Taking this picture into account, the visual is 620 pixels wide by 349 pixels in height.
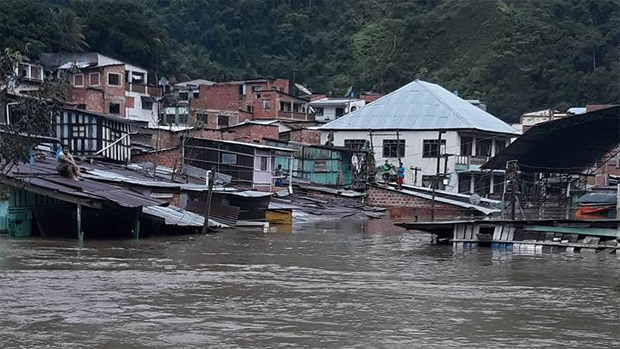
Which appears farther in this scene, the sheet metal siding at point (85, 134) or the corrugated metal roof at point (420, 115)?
the corrugated metal roof at point (420, 115)

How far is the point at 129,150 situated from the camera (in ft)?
122

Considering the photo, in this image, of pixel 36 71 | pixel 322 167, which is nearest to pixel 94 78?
pixel 36 71

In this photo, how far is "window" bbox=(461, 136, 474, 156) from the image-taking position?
155 feet

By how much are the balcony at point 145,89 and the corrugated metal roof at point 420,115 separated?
1358 cm

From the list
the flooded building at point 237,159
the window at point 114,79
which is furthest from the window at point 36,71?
the flooded building at point 237,159

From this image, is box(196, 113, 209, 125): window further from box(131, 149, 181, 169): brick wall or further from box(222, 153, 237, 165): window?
box(222, 153, 237, 165): window

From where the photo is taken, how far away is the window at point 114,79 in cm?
5003

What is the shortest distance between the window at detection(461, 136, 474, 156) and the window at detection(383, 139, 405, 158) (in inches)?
131

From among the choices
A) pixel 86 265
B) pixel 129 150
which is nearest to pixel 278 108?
pixel 129 150

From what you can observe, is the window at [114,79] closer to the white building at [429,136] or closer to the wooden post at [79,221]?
the white building at [429,136]

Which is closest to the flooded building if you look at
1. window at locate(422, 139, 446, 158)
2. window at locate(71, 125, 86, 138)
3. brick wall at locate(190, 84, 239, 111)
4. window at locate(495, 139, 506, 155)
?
window at locate(71, 125, 86, 138)

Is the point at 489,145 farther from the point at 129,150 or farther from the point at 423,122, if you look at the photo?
the point at 129,150

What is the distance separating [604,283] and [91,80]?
39.7 metres

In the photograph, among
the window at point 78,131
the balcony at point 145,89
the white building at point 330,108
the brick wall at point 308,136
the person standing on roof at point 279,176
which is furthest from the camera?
the white building at point 330,108
